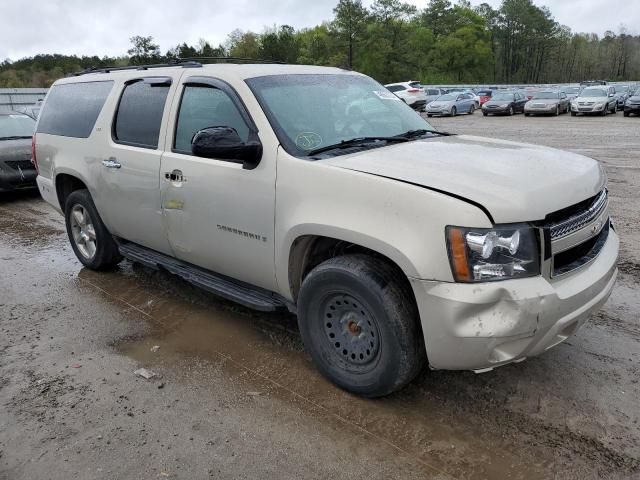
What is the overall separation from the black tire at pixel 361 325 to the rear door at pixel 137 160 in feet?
5.36

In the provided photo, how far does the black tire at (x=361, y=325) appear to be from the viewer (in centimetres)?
288

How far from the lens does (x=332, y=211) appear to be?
3023 mm

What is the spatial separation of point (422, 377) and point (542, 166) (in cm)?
146

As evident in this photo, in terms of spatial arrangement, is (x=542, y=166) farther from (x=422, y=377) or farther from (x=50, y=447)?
(x=50, y=447)

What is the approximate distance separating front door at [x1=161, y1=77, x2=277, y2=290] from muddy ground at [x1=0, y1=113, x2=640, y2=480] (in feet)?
2.02

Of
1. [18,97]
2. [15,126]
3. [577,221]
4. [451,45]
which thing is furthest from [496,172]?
[451,45]

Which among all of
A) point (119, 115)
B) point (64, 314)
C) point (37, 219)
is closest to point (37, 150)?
point (119, 115)

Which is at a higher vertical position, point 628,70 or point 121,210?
point 628,70

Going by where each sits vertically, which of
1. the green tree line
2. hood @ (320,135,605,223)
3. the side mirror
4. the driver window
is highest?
the green tree line

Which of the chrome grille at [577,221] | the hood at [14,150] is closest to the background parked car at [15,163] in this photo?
the hood at [14,150]

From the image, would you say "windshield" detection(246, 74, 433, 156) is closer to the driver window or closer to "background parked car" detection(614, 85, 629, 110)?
the driver window

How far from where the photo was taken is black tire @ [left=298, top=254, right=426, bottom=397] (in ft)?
9.45

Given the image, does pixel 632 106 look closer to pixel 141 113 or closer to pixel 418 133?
pixel 418 133

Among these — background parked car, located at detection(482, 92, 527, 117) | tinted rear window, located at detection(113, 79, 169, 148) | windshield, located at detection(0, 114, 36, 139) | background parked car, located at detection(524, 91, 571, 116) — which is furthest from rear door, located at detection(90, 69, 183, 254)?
background parked car, located at detection(482, 92, 527, 117)
